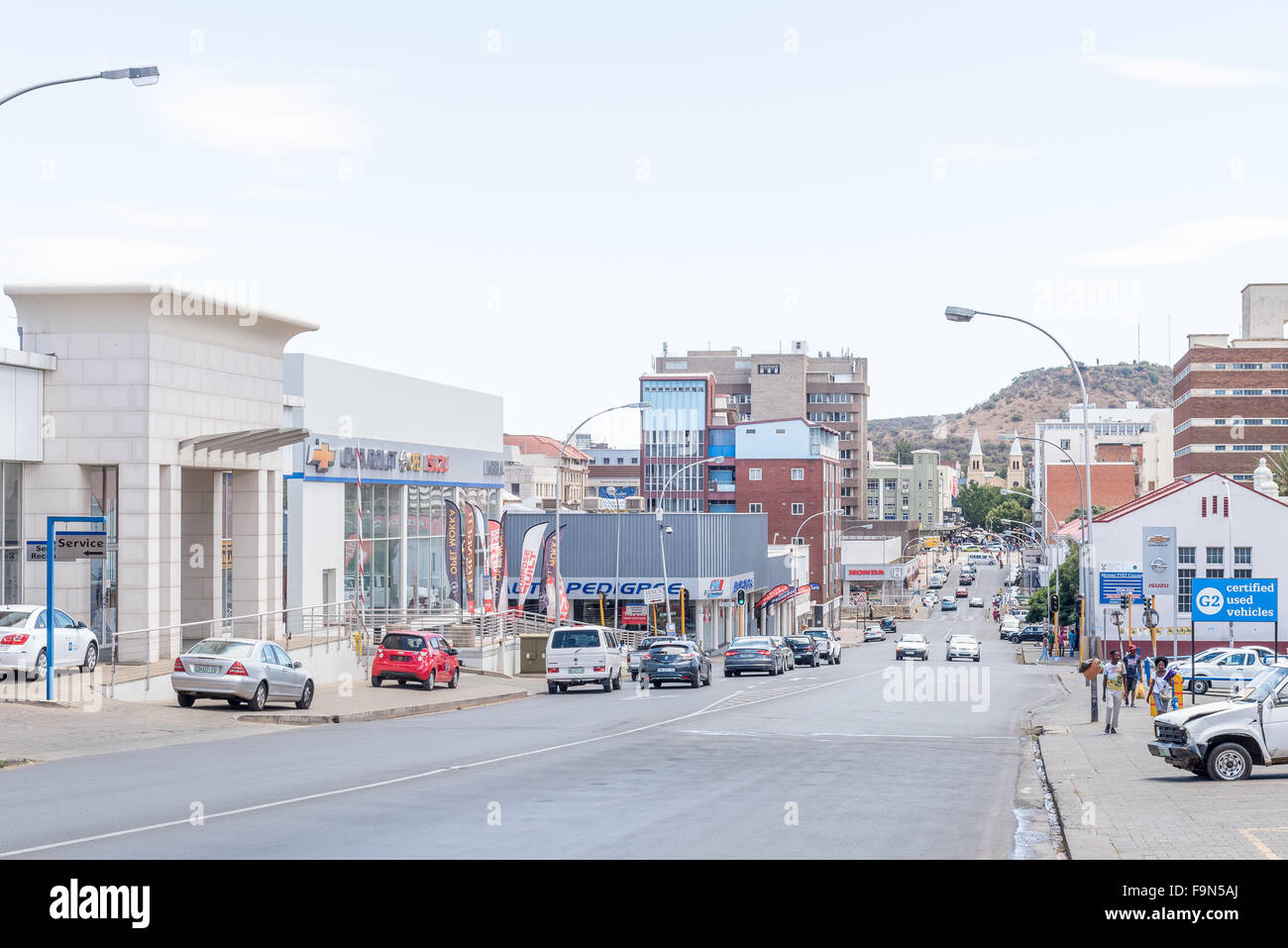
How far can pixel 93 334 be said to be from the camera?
2981cm

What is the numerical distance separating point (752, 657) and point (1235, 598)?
20067mm

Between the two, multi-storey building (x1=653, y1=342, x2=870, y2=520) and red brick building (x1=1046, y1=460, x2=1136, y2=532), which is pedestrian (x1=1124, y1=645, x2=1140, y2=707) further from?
multi-storey building (x1=653, y1=342, x2=870, y2=520)

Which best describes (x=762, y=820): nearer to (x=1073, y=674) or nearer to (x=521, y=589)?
(x=521, y=589)

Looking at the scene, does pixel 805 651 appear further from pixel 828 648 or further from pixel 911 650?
pixel 911 650

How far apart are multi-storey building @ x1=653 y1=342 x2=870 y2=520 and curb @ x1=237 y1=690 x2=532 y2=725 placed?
132 m

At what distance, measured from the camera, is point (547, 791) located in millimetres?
15734

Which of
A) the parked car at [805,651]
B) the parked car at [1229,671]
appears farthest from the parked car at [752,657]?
the parked car at [1229,671]

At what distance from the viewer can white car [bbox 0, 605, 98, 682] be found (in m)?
24.9

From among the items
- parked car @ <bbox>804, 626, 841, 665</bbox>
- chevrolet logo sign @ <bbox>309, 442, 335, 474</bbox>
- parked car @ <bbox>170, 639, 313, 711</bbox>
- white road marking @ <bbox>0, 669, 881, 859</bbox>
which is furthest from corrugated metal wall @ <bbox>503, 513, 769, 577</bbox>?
parked car @ <bbox>170, 639, 313, 711</bbox>

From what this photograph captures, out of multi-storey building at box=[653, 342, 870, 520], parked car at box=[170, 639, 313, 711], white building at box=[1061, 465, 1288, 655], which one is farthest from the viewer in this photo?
multi-storey building at box=[653, 342, 870, 520]

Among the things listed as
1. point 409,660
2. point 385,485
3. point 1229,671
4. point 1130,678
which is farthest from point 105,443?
point 1229,671
